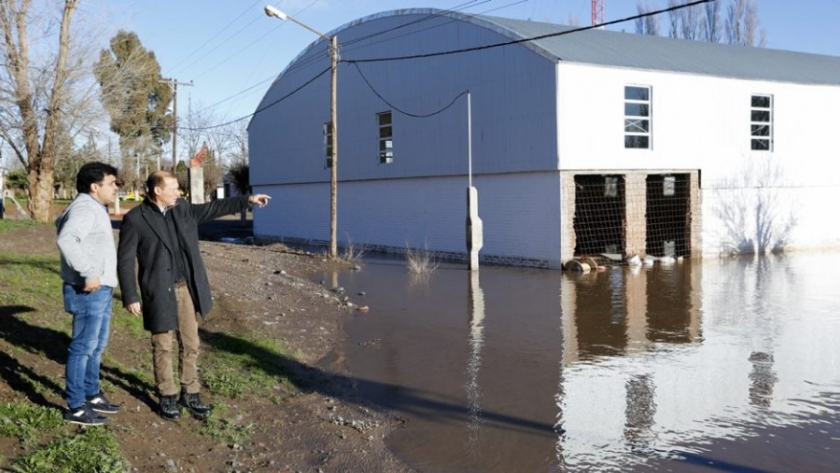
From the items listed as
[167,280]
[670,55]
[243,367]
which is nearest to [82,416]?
[167,280]

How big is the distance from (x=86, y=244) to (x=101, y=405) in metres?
1.19

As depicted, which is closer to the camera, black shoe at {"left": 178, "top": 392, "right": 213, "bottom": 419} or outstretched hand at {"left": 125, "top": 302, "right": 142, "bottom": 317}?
outstretched hand at {"left": 125, "top": 302, "right": 142, "bottom": 317}

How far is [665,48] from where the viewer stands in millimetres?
25312

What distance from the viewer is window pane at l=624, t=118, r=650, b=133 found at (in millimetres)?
21781

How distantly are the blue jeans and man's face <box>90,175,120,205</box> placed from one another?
0.67m

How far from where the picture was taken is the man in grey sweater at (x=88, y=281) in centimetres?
561

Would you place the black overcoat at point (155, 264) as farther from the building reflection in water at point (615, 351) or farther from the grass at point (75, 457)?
the building reflection in water at point (615, 351)

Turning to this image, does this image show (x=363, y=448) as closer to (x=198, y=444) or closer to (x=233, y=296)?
(x=198, y=444)

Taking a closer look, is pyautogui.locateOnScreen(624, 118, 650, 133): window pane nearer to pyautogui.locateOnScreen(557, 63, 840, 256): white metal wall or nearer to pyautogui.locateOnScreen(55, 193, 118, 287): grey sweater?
pyautogui.locateOnScreen(557, 63, 840, 256): white metal wall

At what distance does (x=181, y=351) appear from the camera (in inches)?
249

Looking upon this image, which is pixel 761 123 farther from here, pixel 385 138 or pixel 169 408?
pixel 169 408

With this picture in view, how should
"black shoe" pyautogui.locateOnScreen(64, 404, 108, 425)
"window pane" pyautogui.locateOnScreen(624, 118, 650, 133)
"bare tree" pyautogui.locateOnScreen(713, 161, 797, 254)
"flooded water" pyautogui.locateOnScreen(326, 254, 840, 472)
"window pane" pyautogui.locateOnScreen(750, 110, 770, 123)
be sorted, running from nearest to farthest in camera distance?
"black shoe" pyautogui.locateOnScreen(64, 404, 108, 425)
"flooded water" pyautogui.locateOnScreen(326, 254, 840, 472)
"window pane" pyautogui.locateOnScreen(624, 118, 650, 133)
"bare tree" pyautogui.locateOnScreen(713, 161, 797, 254)
"window pane" pyautogui.locateOnScreen(750, 110, 770, 123)

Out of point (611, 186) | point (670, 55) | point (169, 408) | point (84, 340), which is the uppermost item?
point (670, 55)

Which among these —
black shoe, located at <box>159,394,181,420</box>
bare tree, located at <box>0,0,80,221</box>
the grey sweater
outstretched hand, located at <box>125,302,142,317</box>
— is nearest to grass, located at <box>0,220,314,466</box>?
black shoe, located at <box>159,394,181,420</box>
